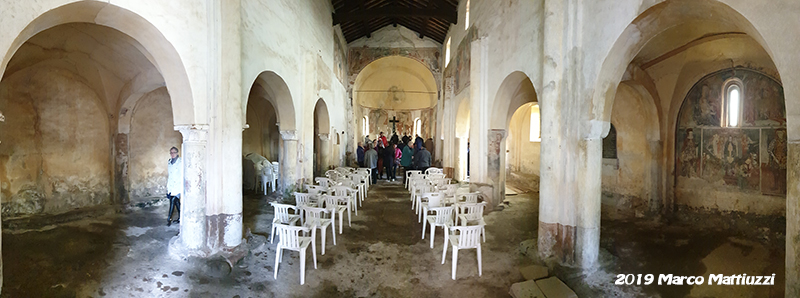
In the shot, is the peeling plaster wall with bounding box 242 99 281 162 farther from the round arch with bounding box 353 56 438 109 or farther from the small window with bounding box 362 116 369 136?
the small window with bounding box 362 116 369 136

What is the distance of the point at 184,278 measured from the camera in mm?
4902

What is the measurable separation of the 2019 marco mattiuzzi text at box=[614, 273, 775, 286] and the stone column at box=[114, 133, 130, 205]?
35.8 ft

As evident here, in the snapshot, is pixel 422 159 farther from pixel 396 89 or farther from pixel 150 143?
pixel 396 89

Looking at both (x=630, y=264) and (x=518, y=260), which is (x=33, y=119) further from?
(x=630, y=264)

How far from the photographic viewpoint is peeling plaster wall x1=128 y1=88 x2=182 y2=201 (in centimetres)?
959

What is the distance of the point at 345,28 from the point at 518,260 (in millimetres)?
14507

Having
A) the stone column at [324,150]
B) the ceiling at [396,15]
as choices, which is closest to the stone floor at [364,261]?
the stone column at [324,150]

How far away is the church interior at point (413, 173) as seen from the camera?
4684 mm

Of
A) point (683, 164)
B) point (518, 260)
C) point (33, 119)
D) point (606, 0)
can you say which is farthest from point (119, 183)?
point (683, 164)

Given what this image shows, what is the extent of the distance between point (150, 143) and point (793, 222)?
12.1 meters

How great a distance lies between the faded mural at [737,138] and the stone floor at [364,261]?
0.89 metres

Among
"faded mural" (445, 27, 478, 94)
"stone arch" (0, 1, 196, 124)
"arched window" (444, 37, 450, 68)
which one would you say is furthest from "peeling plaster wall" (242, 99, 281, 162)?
"stone arch" (0, 1, 196, 124)

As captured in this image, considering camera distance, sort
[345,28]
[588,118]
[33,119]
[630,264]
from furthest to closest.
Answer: [345,28]
[33,119]
[630,264]
[588,118]

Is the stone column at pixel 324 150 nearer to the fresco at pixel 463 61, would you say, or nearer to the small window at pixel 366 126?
the fresco at pixel 463 61
